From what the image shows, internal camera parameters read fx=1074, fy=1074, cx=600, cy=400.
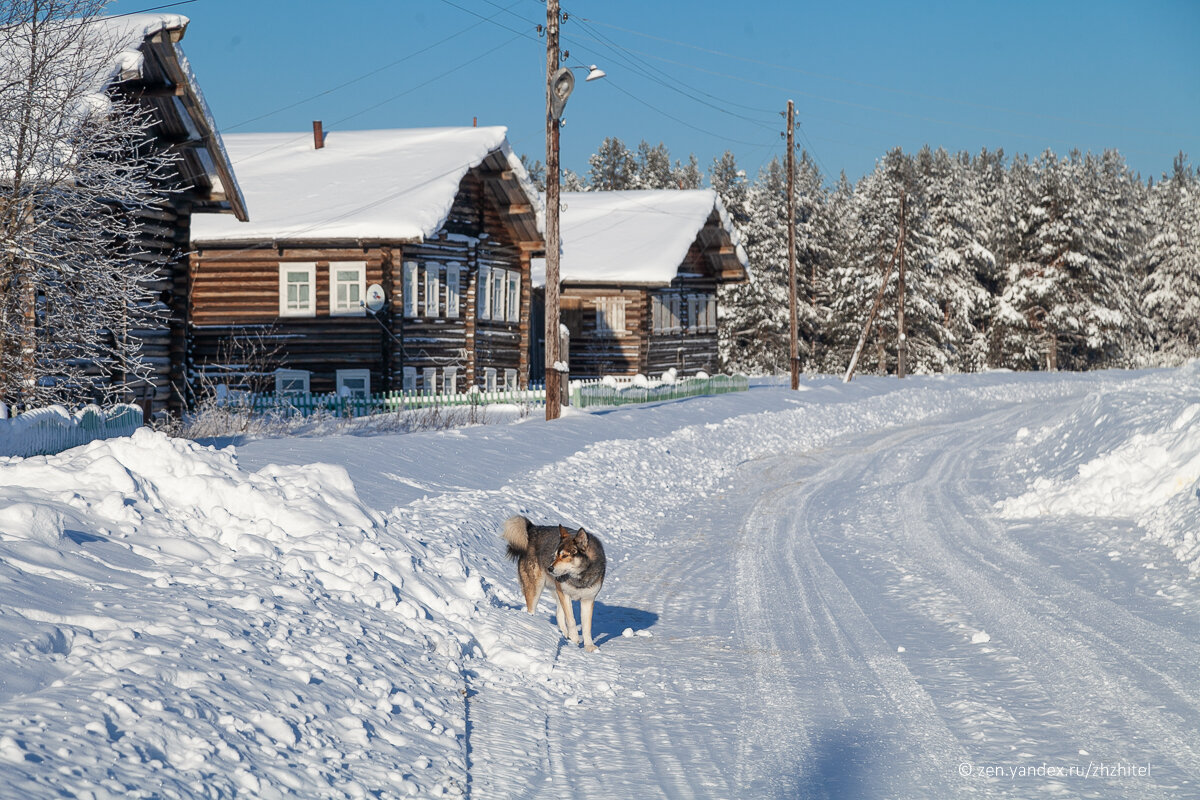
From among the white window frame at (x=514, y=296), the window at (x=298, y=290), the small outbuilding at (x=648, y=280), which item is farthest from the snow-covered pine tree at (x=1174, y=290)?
the window at (x=298, y=290)

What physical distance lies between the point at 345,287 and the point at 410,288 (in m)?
1.96

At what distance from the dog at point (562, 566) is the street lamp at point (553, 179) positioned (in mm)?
13925

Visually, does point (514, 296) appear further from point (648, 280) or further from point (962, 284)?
point (962, 284)

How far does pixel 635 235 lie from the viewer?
157ft

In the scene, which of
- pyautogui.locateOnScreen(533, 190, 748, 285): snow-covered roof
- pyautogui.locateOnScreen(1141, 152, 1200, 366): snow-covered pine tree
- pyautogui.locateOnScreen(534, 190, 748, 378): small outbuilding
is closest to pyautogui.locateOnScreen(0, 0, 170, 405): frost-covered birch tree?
pyautogui.locateOnScreen(533, 190, 748, 285): snow-covered roof

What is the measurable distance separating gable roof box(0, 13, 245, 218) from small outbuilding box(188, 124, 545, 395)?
6346mm

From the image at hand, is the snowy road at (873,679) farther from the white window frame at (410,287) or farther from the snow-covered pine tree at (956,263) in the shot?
the snow-covered pine tree at (956,263)

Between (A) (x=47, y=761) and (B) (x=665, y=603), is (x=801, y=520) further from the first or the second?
(A) (x=47, y=761)

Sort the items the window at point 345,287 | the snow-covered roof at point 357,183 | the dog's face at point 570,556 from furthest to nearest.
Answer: the window at point 345,287
the snow-covered roof at point 357,183
the dog's face at point 570,556

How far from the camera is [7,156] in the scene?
42.4 ft

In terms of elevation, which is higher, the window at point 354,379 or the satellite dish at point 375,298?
the satellite dish at point 375,298

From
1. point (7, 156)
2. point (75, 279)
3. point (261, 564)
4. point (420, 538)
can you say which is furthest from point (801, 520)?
point (7, 156)

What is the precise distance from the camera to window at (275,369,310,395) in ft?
102

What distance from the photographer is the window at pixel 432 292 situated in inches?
1283
